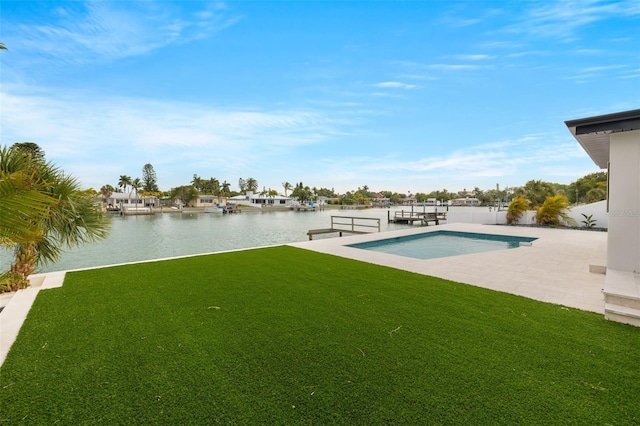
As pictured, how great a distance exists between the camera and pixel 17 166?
355 centimetres

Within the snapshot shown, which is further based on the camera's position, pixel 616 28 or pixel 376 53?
pixel 376 53

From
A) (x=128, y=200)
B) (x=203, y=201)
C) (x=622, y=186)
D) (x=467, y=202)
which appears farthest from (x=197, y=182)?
(x=622, y=186)

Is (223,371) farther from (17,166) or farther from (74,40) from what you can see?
(74,40)

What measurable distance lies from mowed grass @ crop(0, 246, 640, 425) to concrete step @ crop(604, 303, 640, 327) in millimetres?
109

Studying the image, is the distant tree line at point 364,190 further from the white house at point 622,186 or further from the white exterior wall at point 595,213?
the white house at point 622,186

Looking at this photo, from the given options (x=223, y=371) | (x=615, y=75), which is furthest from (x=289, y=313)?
(x=615, y=75)

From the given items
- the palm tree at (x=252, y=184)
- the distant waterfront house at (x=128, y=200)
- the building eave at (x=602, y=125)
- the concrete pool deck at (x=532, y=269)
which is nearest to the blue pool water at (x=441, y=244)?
the concrete pool deck at (x=532, y=269)

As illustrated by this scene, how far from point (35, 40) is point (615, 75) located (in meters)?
18.0

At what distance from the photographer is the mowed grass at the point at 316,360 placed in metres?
1.78

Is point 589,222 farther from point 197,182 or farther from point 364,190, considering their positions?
point 364,190

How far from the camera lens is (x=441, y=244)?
10547mm

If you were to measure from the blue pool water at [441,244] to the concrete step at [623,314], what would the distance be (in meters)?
5.23

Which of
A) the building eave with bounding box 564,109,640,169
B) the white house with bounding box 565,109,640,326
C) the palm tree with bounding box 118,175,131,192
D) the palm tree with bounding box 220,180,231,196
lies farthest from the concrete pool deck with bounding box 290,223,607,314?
the palm tree with bounding box 220,180,231,196

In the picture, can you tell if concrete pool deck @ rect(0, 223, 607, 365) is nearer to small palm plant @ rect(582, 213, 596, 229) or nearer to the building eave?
A: the building eave
